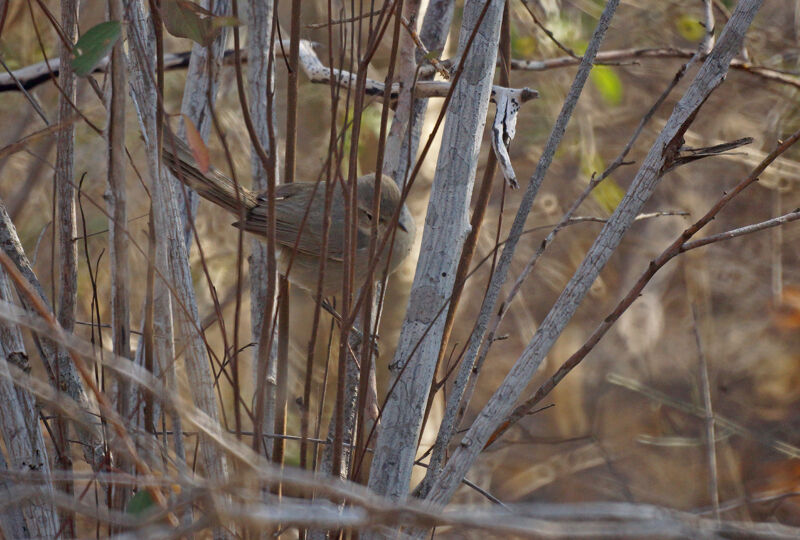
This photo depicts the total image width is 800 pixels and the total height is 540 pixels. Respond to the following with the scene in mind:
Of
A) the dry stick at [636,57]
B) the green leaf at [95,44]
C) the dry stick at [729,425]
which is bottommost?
the dry stick at [729,425]

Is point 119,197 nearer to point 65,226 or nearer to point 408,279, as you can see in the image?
point 65,226

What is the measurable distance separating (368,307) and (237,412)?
28 centimetres

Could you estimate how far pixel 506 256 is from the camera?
5.25 feet

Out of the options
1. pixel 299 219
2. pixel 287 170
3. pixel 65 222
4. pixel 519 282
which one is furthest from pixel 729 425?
pixel 65 222

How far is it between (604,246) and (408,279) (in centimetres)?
320

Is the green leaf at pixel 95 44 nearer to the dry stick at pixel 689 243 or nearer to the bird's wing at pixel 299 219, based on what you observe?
the dry stick at pixel 689 243

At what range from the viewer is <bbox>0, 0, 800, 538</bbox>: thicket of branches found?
1222mm

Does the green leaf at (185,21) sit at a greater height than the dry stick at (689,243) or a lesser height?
greater

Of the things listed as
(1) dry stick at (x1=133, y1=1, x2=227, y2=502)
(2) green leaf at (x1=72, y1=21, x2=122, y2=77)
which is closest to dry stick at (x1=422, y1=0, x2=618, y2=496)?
(1) dry stick at (x1=133, y1=1, x2=227, y2=502)

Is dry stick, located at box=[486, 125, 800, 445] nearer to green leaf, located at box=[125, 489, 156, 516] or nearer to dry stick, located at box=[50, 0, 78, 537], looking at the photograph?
green leaf, located at box=[125, 489, 156, 516]

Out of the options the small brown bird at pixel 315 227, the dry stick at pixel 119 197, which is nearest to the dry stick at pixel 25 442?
the dry stick at pixel 119 197

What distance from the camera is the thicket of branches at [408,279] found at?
122cm

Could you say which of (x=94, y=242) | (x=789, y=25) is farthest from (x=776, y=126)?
(x=94, y=242)

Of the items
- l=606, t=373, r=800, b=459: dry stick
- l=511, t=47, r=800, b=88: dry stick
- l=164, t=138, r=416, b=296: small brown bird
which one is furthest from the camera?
l=606, t=373, r=800, b=459: dry stick
